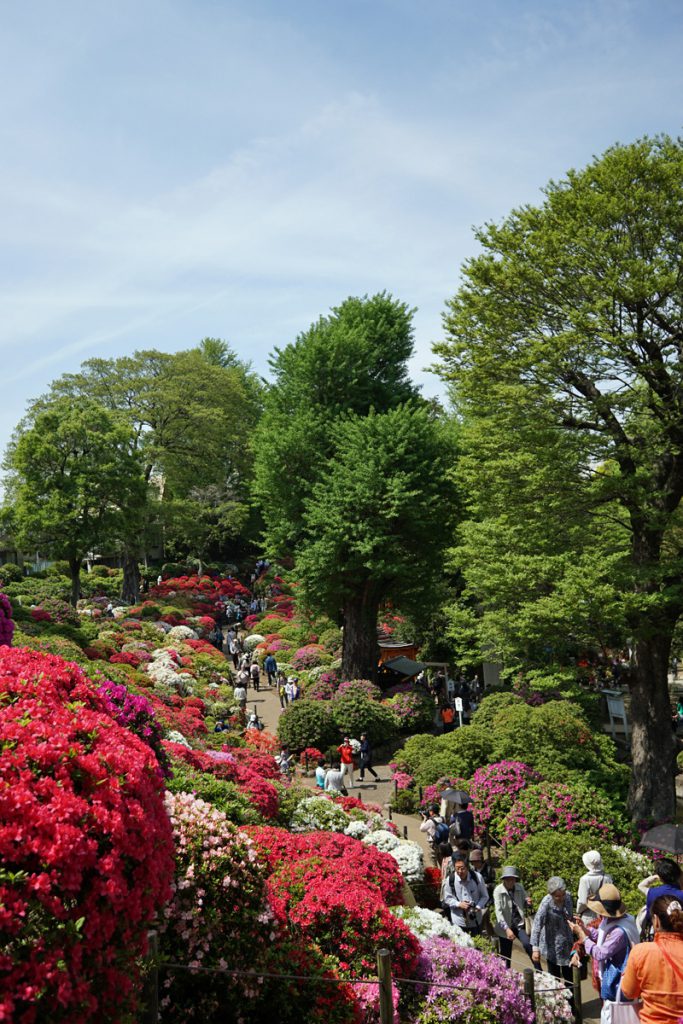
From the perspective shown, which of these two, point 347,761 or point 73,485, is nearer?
point 347,761

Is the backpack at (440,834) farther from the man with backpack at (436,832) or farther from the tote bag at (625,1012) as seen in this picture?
the tote bag at (625,1012)

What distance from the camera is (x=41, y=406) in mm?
49844

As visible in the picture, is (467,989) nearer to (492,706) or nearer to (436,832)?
(436,832)

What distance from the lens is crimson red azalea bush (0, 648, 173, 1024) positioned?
3.64m

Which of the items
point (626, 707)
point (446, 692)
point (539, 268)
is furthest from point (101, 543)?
point (539, 268)

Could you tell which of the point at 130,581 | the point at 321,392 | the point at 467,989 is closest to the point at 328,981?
the point at 467,989

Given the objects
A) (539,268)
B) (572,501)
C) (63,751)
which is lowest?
(63,751)

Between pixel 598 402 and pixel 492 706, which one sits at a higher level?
pixel 598 402

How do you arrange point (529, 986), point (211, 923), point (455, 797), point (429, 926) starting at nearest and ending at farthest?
1. point (211, 923)
2. point (529, 986)
3. point (429, 926)
4. point (455, 797)

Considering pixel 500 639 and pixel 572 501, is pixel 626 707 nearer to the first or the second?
pixel 500 639

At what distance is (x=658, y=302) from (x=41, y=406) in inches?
1727

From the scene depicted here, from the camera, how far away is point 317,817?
38.8 feet

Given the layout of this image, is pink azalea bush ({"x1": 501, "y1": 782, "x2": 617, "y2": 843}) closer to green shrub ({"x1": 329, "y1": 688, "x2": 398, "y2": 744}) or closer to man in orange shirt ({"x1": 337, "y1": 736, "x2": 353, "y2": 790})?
man in orange shirt ({"x1": 337, "y1": 736, "x2": 353, "y2": 790})

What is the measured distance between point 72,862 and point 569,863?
9222mm
